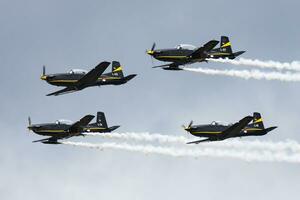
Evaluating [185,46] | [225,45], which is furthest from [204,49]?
[225,45]

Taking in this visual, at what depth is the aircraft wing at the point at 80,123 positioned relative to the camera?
172 metres

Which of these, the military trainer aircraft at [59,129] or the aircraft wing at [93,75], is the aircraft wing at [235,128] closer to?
the military trainer aircraft at [59,129]

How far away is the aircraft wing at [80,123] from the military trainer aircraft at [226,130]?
399 inches

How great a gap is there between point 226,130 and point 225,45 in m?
13.3

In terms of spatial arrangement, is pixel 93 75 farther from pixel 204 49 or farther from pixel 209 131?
pixel 209 131

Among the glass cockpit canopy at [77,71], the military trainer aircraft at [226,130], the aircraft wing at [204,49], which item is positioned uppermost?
the aircraft wing at [204,49]

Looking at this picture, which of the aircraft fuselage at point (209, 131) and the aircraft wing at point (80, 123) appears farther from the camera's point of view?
the aircraft wing at point (80, 123)

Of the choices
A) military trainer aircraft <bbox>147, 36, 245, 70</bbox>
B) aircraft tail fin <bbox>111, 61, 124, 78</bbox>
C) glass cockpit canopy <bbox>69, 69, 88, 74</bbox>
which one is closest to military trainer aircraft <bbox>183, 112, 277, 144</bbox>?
military trainer aircraft <bbox>147, 36, 245, 70</bbox>

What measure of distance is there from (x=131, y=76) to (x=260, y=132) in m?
14.6

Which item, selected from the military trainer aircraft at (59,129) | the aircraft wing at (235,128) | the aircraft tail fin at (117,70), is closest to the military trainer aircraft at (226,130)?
the aircraft wing at (235,128)

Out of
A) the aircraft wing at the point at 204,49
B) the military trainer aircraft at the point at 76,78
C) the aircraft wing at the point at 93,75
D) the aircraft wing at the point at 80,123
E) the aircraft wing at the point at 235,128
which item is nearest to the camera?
the aircraft wing at the point at 235,128

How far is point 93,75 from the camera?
173m

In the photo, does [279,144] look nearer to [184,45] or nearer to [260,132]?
[260,132]

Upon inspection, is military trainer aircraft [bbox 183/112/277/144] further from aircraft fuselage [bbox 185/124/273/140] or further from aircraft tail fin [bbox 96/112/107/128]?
aircraft tail fin [bbox 96/112/107/128]
